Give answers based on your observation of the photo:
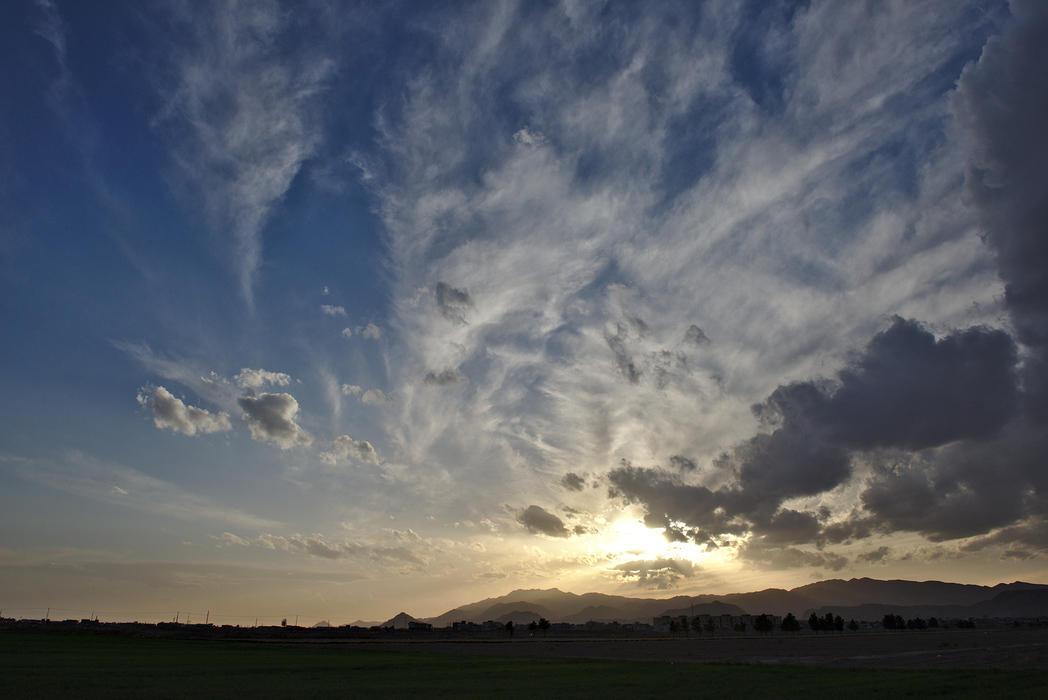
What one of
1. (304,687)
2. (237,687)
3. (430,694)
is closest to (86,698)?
(237,687)

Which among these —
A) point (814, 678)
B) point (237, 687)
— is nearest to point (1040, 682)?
point (814, 678)

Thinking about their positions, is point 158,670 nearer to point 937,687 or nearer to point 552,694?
point 552,694

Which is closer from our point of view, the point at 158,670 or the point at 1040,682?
the point at 1040,682

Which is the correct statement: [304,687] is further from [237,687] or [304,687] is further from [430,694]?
[430,694]

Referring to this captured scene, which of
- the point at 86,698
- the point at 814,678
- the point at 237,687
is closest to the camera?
the point at 86,698

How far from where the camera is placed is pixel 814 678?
45.5 m

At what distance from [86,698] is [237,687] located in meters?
9.69

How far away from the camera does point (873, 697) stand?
33625 mm

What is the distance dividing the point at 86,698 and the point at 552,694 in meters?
28.4

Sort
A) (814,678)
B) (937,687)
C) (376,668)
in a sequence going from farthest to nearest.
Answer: (376,668) < (814,678) < (937,687)

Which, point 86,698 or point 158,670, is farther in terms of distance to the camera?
point 158,670

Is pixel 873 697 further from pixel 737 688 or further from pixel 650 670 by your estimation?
pixel 650 670

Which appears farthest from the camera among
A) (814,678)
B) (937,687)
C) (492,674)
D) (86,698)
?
(492,674)

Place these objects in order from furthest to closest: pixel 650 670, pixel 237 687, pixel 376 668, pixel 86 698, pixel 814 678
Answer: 1. pixel 376 668
2. pixel 650 670
3. pixel 814 678
4. pixel 237 687
5. pixel 86 698
